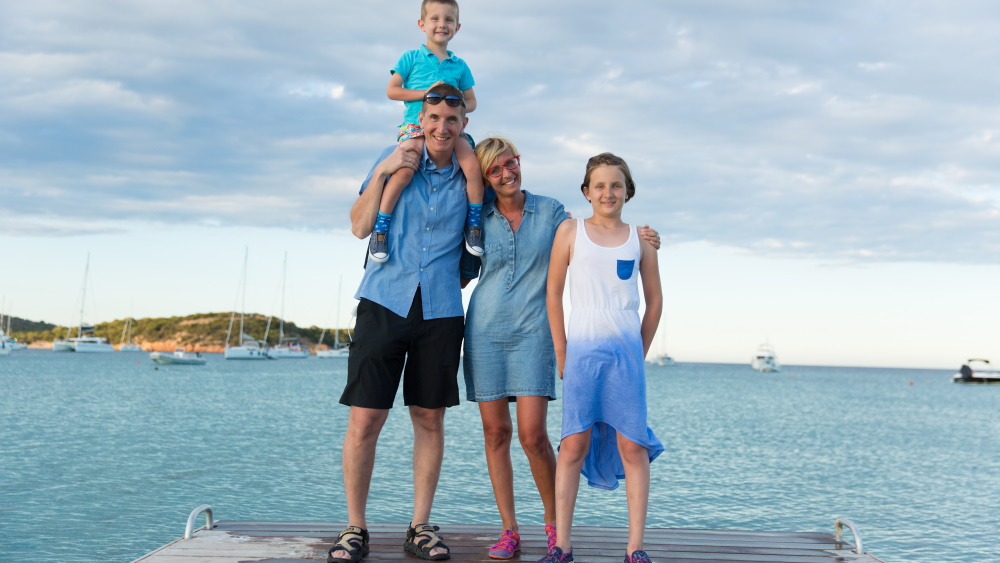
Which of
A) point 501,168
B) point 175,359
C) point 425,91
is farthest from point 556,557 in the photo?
point 175,359

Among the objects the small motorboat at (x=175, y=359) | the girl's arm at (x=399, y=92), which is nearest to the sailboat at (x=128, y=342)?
the small motorboat at (x=175, y=359)

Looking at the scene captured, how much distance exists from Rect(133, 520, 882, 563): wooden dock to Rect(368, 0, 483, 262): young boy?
1764 mm

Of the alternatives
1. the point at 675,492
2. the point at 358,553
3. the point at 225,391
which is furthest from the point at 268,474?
the point at 225,391

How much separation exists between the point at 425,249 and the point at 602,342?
43.8 inches

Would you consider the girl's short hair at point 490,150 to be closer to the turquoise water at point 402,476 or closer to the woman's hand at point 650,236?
the woman's hand at point 650,236

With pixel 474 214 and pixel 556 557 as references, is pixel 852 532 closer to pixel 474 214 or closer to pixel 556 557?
pixel 556 557

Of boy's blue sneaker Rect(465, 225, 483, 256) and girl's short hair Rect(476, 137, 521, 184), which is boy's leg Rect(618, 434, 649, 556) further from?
girl's short hair Rect(476, 137, 521, 184)

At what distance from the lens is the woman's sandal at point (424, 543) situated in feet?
14.5

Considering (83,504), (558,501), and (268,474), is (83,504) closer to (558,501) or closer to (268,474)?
(268,474)

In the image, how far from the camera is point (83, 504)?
15844 mm

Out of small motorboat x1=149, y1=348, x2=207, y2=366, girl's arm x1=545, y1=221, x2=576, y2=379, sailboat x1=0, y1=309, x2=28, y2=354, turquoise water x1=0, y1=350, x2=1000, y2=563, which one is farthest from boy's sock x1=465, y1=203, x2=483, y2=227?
sailboat x1=0, y1=309, x2=28, y2=354

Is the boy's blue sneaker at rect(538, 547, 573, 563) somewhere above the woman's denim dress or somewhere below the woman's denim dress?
below

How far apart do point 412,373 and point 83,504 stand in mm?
14353

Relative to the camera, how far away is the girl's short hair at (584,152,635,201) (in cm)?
434
